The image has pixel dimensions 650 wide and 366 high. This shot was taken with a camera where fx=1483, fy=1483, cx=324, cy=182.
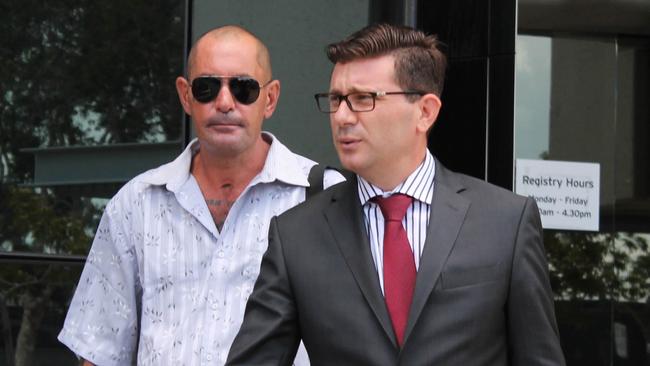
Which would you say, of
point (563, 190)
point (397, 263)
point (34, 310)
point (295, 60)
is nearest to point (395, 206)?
point (397, 263)

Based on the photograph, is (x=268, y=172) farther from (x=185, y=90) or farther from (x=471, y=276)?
(x=471, y=276)

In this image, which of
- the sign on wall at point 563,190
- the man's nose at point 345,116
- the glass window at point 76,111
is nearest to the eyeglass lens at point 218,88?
the man's nose at point 345,116

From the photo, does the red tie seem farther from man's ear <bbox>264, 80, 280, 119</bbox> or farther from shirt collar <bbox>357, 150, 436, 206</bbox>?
man's ear <bbox>264, 80, 280, 119</bbox>

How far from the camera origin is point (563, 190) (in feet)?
24.1

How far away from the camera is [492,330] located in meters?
3.28

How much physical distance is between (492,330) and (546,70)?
13.8 feet

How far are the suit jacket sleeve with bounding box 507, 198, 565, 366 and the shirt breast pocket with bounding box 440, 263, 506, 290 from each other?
0.04 meters

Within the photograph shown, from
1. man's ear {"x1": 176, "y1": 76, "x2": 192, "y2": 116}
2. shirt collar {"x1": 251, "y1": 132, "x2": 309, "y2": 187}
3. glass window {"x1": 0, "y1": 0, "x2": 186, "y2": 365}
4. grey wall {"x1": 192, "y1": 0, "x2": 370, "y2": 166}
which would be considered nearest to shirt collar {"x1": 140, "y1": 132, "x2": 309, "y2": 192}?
shirt collar {"x1": 251, "y1": 132, "x2": 309, "y2": 187}

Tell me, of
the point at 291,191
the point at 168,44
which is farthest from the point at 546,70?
the point at 291,191

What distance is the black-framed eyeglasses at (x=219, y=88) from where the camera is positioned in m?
→ 4.23

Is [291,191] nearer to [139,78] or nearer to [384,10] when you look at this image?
[139,78]

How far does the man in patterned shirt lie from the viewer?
13.5 feet

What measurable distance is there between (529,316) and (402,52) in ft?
2.24

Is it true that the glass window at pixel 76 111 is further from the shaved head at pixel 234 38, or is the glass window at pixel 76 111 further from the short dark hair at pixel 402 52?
the short dark hair at pixel 402 52
